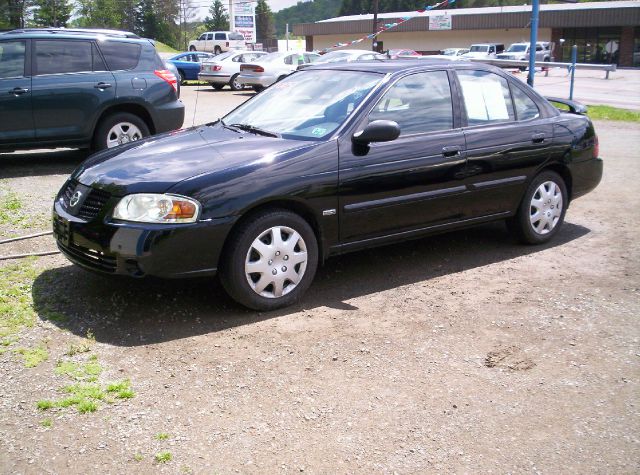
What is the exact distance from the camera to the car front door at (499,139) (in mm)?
5848

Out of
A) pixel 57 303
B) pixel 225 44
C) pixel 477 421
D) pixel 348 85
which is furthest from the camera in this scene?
pixel 225 44

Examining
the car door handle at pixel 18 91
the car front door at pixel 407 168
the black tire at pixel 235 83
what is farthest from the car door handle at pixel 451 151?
the black tire at pixel 235 83

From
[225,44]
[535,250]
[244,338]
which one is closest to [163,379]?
[244,338]

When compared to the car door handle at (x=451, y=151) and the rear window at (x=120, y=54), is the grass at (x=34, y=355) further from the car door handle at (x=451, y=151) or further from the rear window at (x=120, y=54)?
the rear window at (x=120, y=54)

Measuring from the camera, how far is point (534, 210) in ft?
21.0

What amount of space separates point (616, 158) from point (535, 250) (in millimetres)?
5479

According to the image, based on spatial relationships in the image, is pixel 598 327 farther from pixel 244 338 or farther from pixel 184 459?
pixel 184 459

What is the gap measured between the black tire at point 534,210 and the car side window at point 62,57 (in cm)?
628

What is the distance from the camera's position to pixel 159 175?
4582mm

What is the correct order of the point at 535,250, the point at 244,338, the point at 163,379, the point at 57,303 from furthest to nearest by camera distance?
the point at 535,250 → the point at 57,303 → the point at 244,338 → the point at 163,379

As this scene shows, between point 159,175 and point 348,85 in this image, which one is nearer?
point 159,175

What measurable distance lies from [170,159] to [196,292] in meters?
0.99

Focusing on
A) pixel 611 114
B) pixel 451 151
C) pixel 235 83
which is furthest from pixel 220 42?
pixel 451 151

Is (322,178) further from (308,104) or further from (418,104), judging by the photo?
(418,104)
